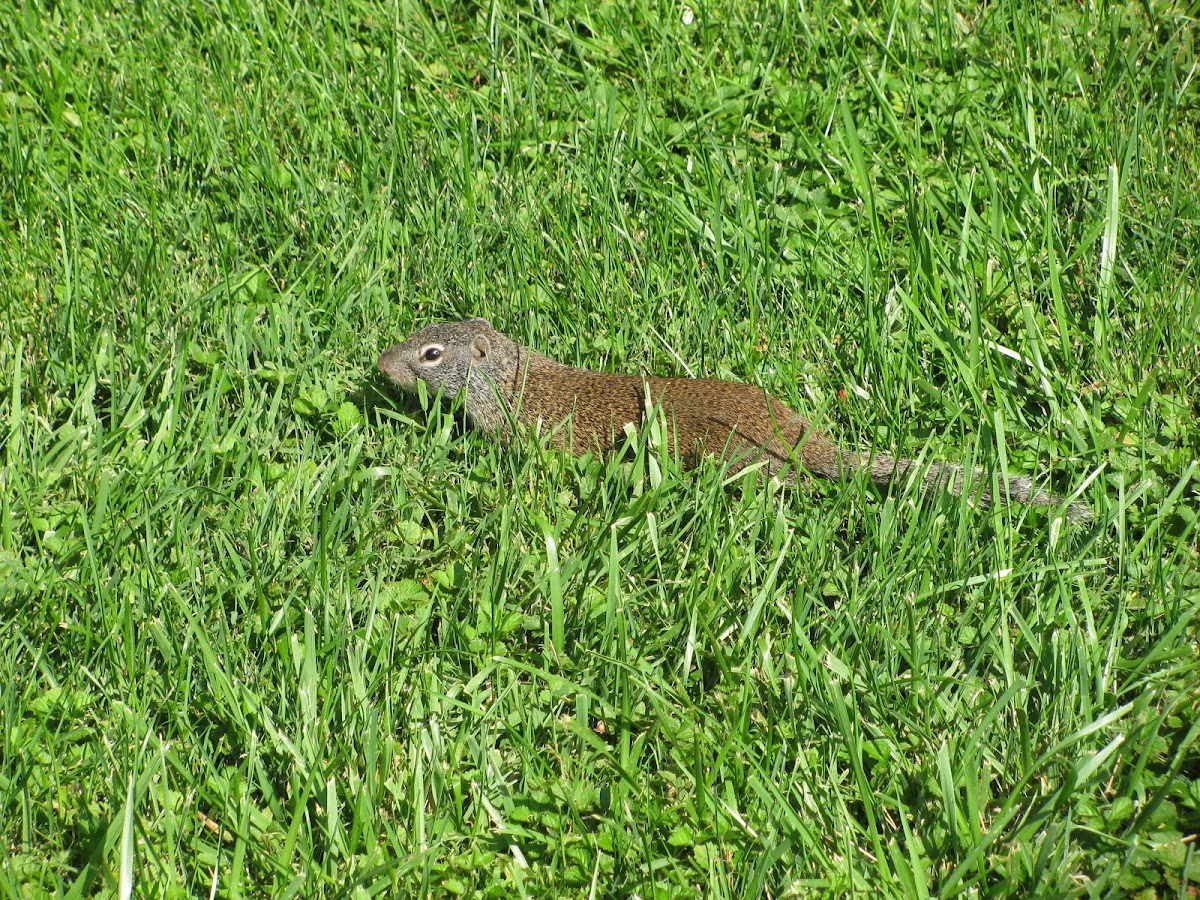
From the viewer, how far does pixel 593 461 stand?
364cm

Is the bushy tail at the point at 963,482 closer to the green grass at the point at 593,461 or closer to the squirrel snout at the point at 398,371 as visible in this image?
the green grass at the point at 593,461

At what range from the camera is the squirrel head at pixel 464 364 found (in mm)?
3928

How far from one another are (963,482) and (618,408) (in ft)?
3.80

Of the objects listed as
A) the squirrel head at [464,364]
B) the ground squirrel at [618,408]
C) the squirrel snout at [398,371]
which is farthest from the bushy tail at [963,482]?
the squirrel snout at [398,371]

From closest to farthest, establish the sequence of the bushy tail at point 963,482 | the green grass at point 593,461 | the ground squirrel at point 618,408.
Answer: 1. the green grass at point 593,461
2. the bushy tail at point 963,482
3. the ground squirrel at point 618,408

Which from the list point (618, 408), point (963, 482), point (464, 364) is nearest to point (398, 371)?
point (464, 364)

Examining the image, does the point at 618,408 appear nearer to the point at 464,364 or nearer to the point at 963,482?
the point at 464,364

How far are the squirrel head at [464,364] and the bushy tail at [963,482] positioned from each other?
1.25 m

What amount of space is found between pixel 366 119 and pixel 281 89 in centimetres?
42

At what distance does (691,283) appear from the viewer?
4141mm

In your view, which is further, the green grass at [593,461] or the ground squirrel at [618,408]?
the ground squirrel at [618,408]

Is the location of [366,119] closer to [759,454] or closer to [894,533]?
[759,454]

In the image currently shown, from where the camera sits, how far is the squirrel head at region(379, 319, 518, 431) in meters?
3.93

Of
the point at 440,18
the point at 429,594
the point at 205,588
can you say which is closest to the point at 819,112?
the point at 440,18
